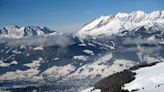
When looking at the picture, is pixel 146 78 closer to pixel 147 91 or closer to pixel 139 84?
pixel 139 84

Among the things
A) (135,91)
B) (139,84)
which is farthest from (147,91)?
(139,84)

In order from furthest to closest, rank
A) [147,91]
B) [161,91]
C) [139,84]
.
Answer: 1. [139,84]
2. [147,91]
3. [161,91]

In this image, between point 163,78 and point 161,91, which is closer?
point 161,91

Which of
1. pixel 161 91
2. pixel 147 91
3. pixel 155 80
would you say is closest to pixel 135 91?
pixel 147 91

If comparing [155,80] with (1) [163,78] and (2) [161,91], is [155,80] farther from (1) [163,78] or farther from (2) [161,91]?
(2) [161,91]

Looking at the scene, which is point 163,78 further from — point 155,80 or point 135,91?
point 135,91

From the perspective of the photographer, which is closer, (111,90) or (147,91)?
(147,91)

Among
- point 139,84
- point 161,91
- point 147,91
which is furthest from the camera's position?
point 139,84
